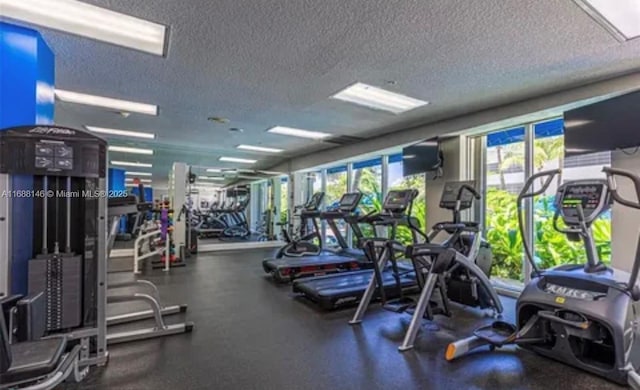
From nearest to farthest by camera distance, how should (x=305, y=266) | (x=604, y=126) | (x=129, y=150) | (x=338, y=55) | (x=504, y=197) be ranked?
(x=338, y=55) < (x=604, y=126) < (x=504, y=197) < (x=305, y=266) < (x=129, y=150)

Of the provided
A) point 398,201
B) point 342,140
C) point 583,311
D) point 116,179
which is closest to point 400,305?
point 398,201

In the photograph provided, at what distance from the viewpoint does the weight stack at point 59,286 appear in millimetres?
2223

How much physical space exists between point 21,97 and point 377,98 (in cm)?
370

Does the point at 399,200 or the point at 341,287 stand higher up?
the point at 399,200

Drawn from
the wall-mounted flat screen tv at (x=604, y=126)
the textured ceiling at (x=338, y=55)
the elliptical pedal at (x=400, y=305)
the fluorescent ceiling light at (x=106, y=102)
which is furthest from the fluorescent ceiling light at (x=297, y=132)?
the wall-mounted flat screen tv at (x=604, y=126)

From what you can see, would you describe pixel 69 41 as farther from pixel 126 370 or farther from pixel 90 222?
pixel 126 370

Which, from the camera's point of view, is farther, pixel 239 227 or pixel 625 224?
pixel 239 227

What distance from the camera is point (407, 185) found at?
6.80m

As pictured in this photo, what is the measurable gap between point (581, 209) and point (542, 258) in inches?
96.8

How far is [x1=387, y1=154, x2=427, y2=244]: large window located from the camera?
6320mm

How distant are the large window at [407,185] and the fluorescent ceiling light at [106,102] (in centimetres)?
471

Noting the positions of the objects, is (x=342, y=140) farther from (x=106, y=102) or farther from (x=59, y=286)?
(x=59, y=286)

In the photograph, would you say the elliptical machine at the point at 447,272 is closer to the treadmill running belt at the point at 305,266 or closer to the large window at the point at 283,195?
the treadmill running belt at the point at 305,266

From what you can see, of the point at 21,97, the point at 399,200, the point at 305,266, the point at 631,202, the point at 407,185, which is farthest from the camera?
the point at 407,185
